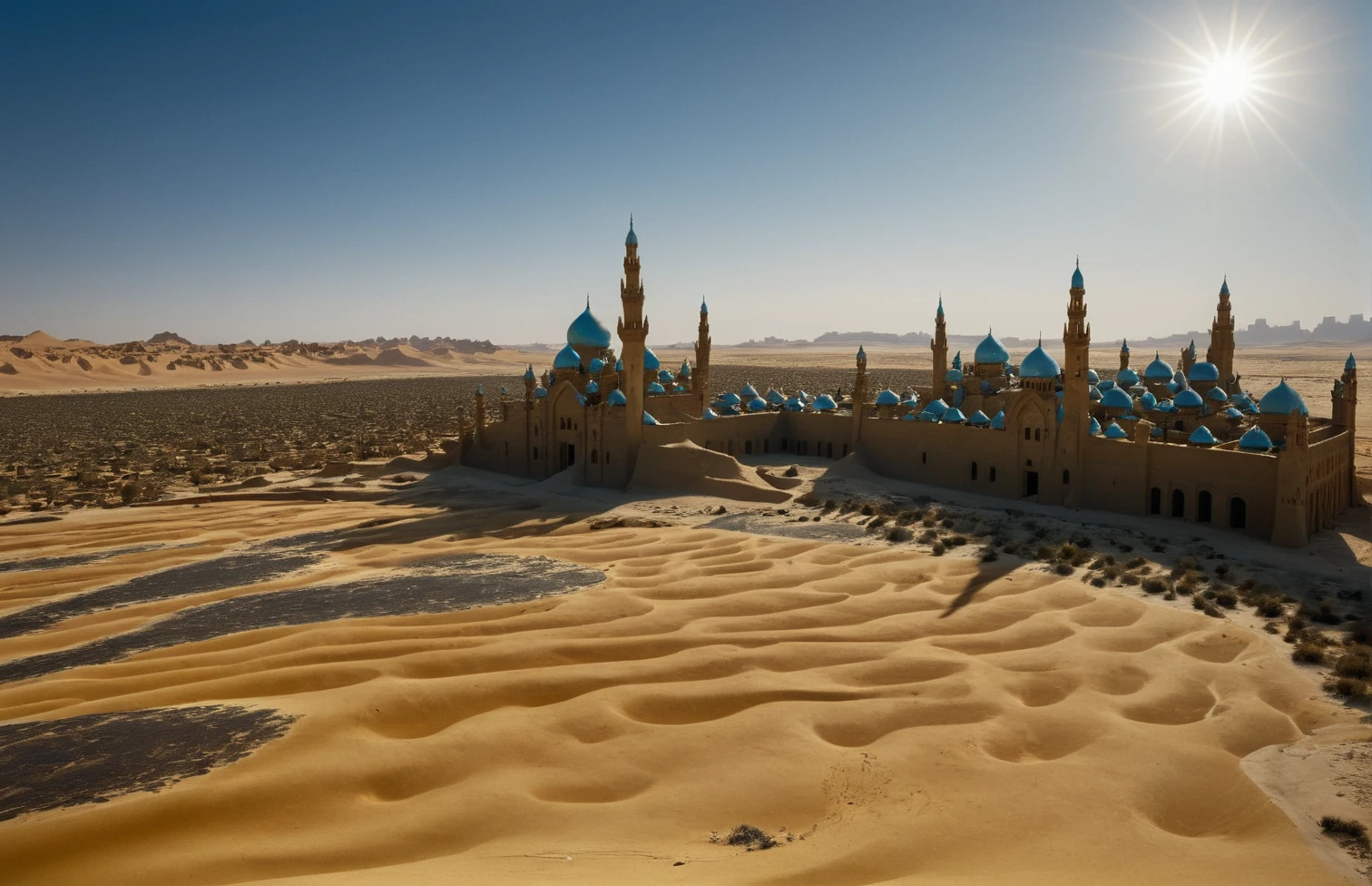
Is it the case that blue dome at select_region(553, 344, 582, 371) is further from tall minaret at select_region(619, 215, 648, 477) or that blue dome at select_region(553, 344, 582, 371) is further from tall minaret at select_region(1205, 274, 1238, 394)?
tall minaret at select_region(1205, 274, 1238, 394)

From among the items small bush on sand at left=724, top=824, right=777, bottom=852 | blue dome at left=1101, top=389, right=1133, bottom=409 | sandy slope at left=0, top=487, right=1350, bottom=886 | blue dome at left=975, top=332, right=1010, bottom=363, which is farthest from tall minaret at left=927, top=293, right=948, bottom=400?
small bush on sand at left=724, top=824, right=777, bottom=852

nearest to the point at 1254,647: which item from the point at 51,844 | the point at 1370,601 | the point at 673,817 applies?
the point at 1370,601

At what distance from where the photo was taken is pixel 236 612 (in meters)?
18.1

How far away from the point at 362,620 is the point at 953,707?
452 inches

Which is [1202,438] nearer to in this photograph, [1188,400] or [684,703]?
[1188,400]

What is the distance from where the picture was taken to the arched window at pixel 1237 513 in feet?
91.5

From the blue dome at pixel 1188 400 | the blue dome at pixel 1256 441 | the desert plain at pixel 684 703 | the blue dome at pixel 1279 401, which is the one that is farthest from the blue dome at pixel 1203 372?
the blue dome at pixel 1256 441

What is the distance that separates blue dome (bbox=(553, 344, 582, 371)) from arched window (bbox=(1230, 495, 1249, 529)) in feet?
94.2

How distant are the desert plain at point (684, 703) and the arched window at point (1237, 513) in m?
1.52

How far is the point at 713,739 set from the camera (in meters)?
12.0

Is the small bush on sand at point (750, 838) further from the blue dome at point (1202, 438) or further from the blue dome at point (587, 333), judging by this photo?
the blue dome at point (587, 333)

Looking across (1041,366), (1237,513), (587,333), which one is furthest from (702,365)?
(1237,513)

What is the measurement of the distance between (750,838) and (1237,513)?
84.7 feet

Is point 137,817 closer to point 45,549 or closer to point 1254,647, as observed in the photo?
point 1254,647
